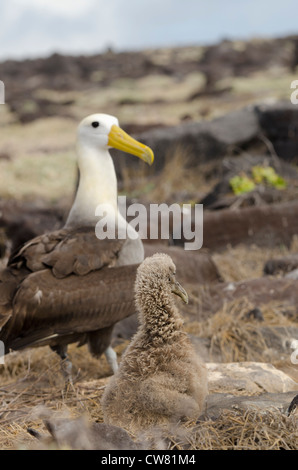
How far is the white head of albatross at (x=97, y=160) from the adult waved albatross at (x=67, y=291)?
1.19 feet

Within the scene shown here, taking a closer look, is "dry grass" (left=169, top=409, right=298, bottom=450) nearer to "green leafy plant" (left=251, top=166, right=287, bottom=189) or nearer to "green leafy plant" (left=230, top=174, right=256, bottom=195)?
"green leafy plant" (left=230, top=174, right=256, bottom=195)

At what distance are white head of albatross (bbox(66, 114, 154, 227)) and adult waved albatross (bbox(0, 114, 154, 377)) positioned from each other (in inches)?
14.2

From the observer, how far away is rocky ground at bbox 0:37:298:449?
254cm

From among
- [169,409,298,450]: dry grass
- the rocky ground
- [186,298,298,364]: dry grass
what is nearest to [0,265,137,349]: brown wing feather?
the rocky ground

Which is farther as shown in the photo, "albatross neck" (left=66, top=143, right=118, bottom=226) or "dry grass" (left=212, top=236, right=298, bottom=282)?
"dry grass" (left=212, top=236, right=298, bottom=282)

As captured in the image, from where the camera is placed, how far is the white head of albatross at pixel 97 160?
469 cm

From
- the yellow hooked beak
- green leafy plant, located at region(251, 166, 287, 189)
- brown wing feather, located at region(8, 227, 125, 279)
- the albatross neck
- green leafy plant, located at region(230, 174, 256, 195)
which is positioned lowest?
brown wing feather, located at region(8, 227, 125, 279)

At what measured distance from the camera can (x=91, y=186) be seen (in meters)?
4.76

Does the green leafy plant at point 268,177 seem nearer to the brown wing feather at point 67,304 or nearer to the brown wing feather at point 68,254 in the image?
the brown wing feather at point 68,254

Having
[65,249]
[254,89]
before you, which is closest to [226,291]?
[65,249]

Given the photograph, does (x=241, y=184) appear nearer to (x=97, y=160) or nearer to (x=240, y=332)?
(x=97, y=160)

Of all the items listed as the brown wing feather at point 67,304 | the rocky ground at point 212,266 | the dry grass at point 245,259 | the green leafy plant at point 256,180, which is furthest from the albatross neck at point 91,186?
the green leafy plant at point 256,180

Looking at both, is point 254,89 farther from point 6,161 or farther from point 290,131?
point 290,131

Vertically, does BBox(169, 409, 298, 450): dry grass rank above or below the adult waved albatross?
below
